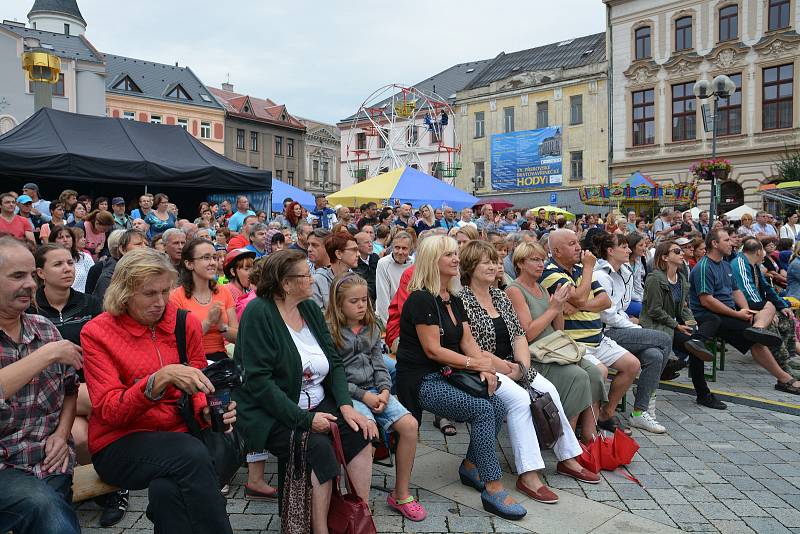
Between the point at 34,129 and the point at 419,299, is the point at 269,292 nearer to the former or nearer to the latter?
the point at 419,299

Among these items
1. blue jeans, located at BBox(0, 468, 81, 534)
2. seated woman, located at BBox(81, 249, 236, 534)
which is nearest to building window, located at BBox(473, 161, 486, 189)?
seated woman, located at BBox(81, 249, 236, 534)

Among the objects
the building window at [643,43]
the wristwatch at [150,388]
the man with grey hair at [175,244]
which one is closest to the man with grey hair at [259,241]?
the man with grey hair at [175,244]

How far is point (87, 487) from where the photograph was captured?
10.3 ft

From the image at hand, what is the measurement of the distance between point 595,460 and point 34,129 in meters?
12.1

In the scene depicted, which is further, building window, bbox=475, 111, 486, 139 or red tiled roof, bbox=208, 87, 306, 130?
red tiled roof, bbox=208, 87, 306, 130

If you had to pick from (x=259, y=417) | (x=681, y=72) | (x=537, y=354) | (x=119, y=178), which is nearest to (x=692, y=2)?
(x=681, y=72)

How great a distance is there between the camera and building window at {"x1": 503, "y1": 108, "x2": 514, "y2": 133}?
1583 inches

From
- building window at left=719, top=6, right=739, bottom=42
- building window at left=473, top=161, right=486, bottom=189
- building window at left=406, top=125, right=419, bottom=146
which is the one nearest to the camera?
building window at left=719, top=6, right=739, bottom=42

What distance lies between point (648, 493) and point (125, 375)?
10.9 feet

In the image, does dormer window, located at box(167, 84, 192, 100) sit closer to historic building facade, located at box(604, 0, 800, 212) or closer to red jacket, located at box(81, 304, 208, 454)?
historic building facade, located at box(604, 0, 800, 212)

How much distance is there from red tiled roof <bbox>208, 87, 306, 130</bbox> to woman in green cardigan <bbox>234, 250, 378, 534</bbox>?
51.4 m

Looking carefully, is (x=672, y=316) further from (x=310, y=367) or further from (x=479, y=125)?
(x=479, y=125)

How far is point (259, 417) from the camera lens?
341cm

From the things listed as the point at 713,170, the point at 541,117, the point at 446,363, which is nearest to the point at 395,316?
the point at 446,363
